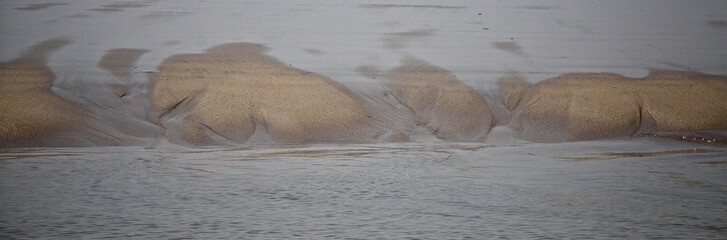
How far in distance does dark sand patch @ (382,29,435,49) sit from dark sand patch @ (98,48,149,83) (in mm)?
1240

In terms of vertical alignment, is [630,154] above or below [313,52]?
below

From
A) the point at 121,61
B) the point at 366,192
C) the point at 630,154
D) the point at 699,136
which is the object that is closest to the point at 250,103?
the point at 121,61

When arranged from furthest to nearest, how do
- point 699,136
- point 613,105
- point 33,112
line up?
point 613,105 → point 699,136 → point 33,112

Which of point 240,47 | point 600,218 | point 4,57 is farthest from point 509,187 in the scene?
point 4,57

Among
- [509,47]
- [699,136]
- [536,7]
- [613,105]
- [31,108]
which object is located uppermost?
[536,7]

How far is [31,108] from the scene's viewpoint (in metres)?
3.42

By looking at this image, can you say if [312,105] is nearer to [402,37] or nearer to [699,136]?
[402,37]

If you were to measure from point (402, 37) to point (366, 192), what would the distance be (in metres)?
2.00

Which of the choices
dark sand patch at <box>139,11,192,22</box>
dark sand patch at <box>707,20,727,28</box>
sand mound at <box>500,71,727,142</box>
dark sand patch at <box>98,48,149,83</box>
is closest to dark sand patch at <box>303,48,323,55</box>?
dark sand patch at <box>139,11,192,22</box>

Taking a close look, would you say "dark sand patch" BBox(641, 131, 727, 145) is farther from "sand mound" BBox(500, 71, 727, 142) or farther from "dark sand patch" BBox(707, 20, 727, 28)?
"dark sand patch" BBox(707, 20, 727, 28)

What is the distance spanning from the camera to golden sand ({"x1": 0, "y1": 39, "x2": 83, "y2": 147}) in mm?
3320

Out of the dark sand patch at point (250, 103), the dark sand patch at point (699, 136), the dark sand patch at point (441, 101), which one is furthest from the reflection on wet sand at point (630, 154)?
the dark sand patch at point (250, 103)

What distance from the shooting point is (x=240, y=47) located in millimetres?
4047

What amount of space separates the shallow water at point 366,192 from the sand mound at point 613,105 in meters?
Result: 0.29
